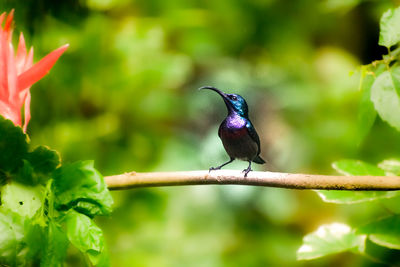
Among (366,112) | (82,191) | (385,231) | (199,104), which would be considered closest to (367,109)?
(366,112)

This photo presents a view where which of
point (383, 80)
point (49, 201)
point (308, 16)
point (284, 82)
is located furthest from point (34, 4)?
point (308, 16)

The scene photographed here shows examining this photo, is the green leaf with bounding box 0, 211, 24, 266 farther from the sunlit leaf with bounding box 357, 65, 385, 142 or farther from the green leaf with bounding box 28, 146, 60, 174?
the sunlit leaf with bounding box 357, 65, 385, 142

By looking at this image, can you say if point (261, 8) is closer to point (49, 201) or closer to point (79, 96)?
point (79, 96)

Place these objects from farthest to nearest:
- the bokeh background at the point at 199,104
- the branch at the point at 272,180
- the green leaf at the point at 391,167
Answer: the bokeh background at the point at 199,104 < the green leaf at the point at 391,167 < the branch at the point at 272,180

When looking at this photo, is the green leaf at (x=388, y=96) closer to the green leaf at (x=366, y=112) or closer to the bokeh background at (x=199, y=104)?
the green leaf at (x=366, y=112)

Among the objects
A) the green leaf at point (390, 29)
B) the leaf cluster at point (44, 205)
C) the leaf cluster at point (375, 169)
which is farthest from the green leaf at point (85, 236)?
the green leaf at point (390, 29)

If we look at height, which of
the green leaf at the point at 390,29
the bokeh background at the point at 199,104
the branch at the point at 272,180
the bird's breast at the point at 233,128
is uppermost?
the bokeh background at the point at 199,104

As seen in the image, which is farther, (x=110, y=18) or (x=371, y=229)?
(x=110, y=18)
